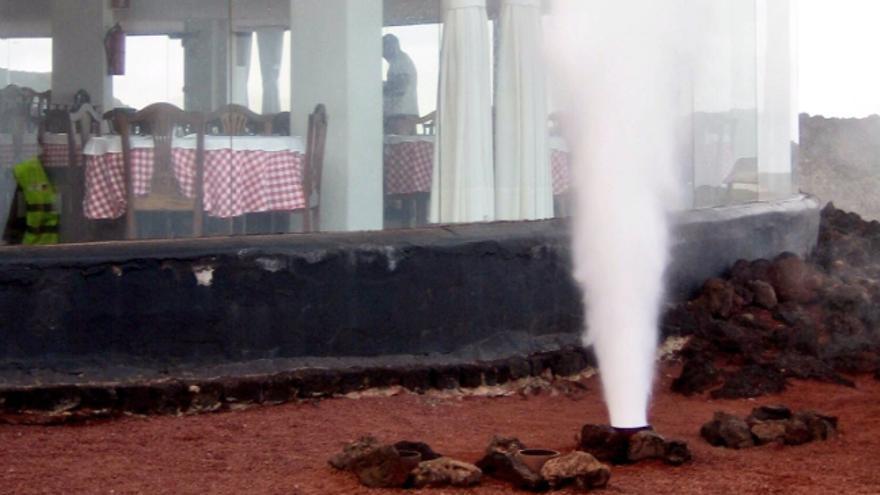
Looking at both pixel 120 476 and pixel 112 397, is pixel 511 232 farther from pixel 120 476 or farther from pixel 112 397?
pixel 120 476

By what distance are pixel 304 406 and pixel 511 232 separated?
1559mm

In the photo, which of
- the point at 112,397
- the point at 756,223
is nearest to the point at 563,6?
the point at 112,397

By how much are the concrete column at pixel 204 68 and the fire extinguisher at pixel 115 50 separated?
0.38 metres

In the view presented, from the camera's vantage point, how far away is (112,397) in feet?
18.7

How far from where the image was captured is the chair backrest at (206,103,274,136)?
7172 mm

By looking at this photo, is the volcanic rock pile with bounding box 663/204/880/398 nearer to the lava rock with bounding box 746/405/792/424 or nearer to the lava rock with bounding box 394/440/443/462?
the lava rock with bounding box 746/405/792/424

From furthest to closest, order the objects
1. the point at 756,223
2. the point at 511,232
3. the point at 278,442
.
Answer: the point at 756,223, the point at 511,232, the point at 278,442

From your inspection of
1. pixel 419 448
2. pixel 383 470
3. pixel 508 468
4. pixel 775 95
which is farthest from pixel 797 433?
pixel 775 95

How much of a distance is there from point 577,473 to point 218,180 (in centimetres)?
353

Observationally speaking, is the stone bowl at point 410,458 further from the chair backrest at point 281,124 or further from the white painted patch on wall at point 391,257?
the chair backrest at point 281,124

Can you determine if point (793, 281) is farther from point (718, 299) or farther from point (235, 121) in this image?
point (235, 121)

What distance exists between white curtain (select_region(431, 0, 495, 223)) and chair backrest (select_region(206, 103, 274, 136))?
3.89 feet

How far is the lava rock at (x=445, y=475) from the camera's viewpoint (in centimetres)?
441

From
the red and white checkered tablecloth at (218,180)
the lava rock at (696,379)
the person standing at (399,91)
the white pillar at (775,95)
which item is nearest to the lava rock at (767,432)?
the lava rock at (696,379)
